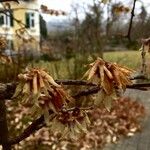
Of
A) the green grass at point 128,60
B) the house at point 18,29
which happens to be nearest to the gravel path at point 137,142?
the house at point 18,29

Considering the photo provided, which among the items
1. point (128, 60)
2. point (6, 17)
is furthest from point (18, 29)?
point (128, 60)

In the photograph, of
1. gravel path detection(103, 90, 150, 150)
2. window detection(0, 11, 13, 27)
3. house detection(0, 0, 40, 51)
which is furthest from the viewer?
gravel path detection(103, 90, 150, 150)

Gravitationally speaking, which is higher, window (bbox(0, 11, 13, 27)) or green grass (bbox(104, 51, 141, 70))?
window (bbox(0, 11, 13, 27))

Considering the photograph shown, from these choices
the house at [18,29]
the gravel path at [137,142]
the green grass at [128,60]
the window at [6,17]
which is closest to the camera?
the window at [6,17]

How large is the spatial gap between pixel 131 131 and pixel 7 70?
2.93 metres

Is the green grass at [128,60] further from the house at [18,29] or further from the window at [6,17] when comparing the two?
the window at [6,17]

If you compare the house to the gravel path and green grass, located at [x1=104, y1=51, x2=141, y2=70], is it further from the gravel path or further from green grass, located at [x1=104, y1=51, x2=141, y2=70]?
green grass, located at [x1=104, y1=51, x2=141, y2=70]

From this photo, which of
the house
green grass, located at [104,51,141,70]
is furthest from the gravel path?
green grass, located at [104,51,141,70]

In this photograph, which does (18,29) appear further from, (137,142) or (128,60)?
(128,60)

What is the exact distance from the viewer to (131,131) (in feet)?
33.7

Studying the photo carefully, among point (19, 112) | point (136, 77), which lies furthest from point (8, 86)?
point (19, 112)

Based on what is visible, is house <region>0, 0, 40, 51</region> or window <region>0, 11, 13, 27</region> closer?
window <region>0, 11, 13, 27</region>

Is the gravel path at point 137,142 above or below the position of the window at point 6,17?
below

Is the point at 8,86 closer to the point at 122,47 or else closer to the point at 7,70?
the point at 7,70
